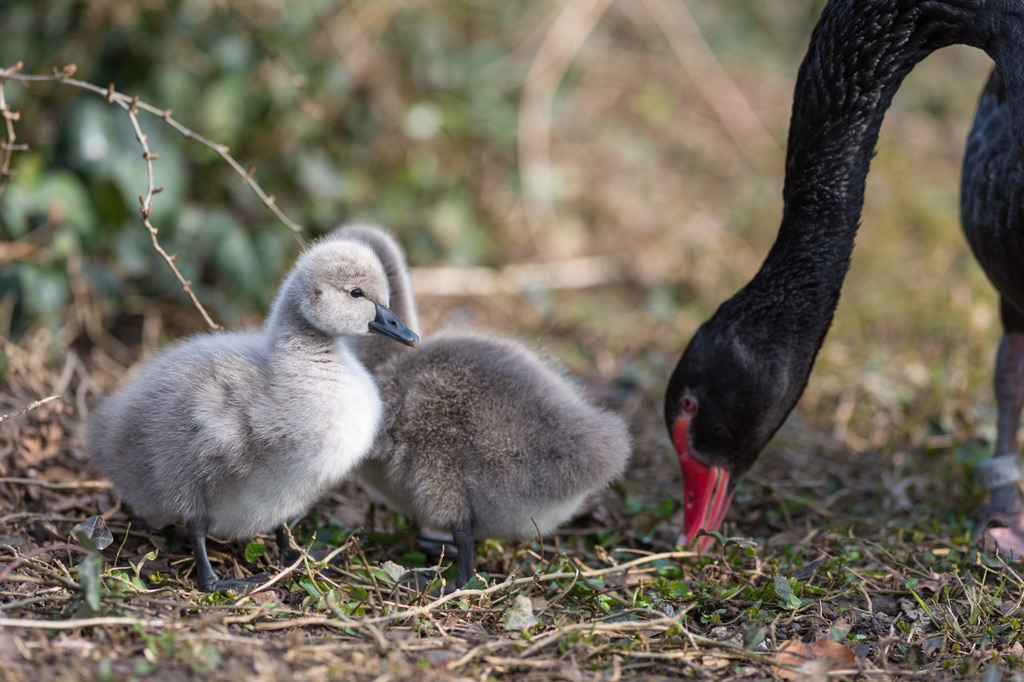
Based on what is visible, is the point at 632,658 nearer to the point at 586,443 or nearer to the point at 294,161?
the point at 586,443

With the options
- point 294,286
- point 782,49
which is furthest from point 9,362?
point 782,49

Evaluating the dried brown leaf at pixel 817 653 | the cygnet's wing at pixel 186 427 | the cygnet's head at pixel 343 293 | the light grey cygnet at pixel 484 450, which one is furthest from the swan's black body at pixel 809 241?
the cygnet's wing at pixel 186 427

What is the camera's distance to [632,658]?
3264mm

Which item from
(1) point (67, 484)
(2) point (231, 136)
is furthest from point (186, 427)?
(2) point (231, 136)

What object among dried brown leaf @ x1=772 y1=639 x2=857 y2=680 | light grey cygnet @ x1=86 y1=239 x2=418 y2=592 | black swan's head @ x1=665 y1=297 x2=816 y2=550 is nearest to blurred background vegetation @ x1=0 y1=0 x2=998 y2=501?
black swan's head @ x1=665 y1=297 x2=816 y2=550

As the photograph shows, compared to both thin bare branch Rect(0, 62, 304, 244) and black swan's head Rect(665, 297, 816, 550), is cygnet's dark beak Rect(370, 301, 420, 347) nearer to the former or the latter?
thin bare branch Rect(0, 62, 304, 244)

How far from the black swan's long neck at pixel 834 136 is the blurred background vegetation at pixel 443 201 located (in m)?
1.38

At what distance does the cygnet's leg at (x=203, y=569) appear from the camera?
11.7ft

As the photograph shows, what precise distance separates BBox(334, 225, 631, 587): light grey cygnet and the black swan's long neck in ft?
3.27

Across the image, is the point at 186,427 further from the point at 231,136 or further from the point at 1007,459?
the point at 1007,459

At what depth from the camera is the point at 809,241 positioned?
A: 14.3 ft

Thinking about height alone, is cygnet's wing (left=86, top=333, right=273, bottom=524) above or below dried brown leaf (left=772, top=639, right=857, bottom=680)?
above

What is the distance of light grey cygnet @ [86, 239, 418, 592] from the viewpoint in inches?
136

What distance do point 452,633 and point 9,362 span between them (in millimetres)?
2911
